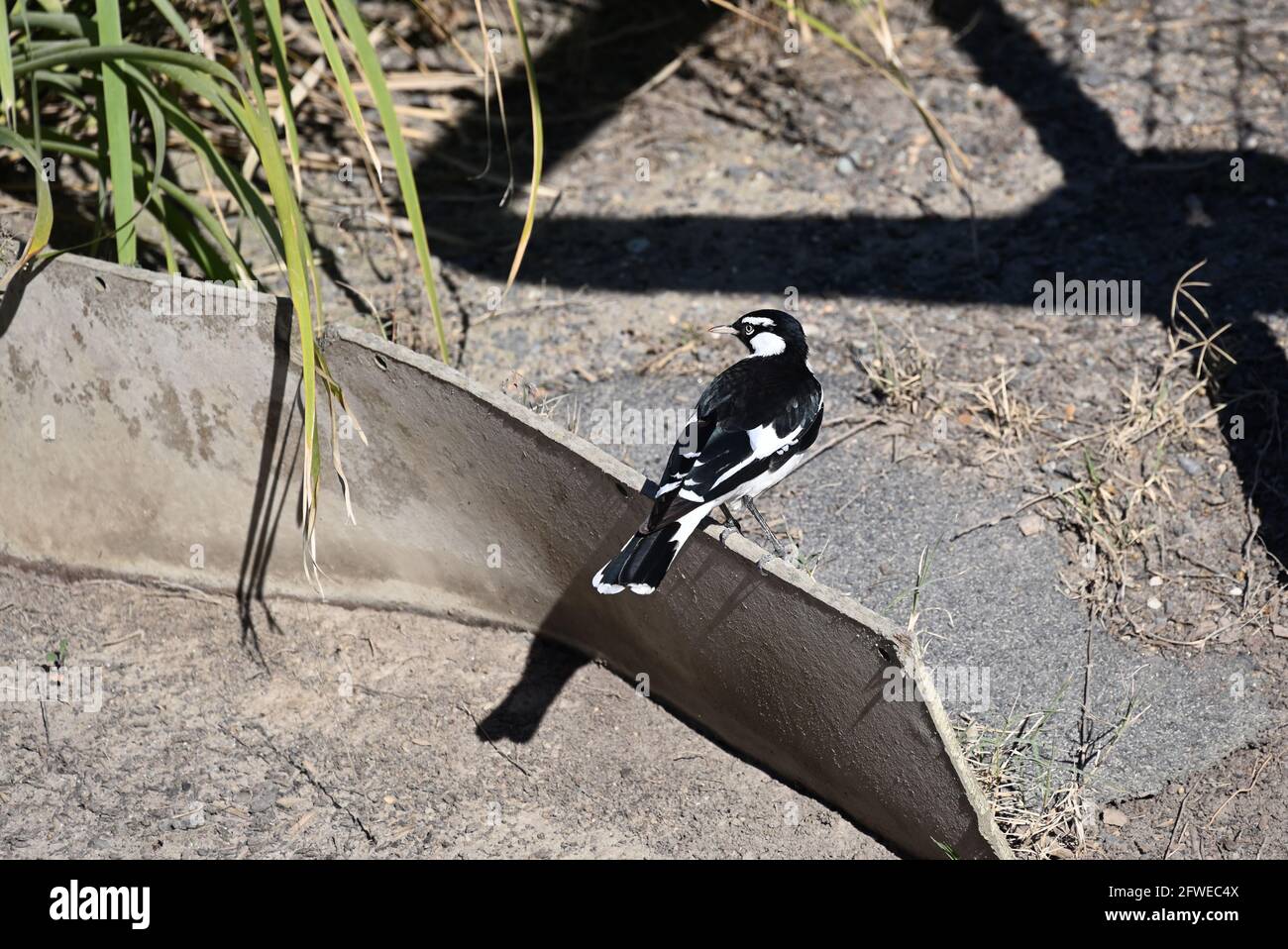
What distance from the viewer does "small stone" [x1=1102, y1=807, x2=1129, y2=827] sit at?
9.86 ft

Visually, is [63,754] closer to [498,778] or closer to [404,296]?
[498,778]

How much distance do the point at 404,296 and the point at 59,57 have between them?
1.31 meters

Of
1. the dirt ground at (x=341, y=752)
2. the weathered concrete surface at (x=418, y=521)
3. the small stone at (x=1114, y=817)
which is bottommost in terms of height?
the dirt ground at (x=341, y=752)

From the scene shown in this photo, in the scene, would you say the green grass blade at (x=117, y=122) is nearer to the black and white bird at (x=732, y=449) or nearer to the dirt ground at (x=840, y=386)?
the dirt ground at (x=840, y=386)

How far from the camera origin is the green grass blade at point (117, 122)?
3.42m

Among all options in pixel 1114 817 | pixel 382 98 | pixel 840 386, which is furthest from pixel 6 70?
pixel 1114 817

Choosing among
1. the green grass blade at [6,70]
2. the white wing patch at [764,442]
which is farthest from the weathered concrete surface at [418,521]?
the green grass blade at [6,70]

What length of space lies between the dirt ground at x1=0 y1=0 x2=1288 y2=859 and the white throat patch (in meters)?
0.47

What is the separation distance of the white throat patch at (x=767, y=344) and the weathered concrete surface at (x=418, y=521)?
63 cm

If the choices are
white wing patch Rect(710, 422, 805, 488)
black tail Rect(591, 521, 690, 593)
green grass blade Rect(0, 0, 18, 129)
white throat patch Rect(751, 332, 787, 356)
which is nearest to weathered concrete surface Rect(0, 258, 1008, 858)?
black tail Rect(591, 521, 690, 593)

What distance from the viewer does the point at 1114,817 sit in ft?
9.90

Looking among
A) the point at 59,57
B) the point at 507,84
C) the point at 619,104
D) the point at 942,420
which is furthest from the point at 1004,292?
the point at 59,57

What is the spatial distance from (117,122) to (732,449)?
1796 millimetres

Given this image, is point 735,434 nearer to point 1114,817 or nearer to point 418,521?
point 418,521
